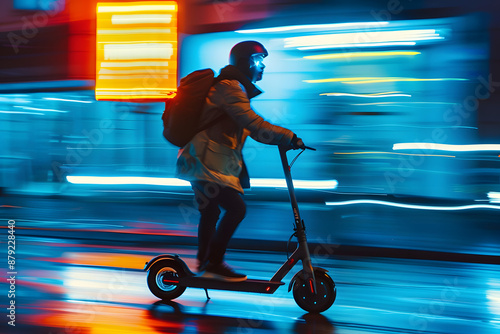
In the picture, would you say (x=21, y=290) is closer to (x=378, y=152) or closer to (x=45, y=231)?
(x=45, y=231)

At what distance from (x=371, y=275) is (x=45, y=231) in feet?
18.3

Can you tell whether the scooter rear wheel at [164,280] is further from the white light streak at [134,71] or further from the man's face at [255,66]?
the white light streak at [134,71]

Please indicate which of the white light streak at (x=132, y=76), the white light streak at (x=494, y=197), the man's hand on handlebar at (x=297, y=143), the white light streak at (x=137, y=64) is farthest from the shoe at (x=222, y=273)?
the white light streak at (x=137, y=64)

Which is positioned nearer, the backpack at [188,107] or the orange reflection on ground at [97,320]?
the orange reflection on ground at [97,320]

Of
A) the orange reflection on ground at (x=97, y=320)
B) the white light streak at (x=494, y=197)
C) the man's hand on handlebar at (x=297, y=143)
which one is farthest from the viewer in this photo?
the white light streak at (x=494, y=197)

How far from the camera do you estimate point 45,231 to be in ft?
32.3

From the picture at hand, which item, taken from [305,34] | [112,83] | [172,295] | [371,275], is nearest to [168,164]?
[112,83]

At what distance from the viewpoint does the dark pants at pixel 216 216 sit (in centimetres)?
473

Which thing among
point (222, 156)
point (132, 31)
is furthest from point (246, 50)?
point (132, 31)

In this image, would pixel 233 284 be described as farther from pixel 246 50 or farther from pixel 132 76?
pixel 132 76

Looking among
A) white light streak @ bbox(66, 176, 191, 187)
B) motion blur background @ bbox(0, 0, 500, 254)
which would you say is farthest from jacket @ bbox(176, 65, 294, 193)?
white light streak @ bbox(66, 176, 191, 187)

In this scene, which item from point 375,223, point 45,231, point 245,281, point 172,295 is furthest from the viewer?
point 45,231

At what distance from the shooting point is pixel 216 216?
4.88 m

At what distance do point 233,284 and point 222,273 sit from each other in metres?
0.12
